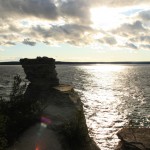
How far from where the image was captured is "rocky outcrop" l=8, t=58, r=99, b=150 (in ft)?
77.2

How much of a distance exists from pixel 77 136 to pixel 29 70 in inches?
484

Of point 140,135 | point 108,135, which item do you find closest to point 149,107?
point 108,135

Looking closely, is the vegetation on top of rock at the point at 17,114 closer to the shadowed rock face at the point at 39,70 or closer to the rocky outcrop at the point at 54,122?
the rocky outcrop at the point at 54,122

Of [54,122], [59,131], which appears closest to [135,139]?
[54,122]

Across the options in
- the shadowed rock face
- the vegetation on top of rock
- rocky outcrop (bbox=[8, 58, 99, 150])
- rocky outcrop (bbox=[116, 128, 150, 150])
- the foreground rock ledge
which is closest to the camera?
the foreground rock ledge

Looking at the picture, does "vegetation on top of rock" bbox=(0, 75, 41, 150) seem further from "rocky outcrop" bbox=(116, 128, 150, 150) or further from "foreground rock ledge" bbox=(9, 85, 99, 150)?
"rocky outcrop" bbox=(116, 128, 150, 150)

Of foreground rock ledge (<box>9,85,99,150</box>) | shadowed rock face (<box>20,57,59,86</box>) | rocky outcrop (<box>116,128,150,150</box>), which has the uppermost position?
shadowed rock face (<box>20,57,59,86</box>)

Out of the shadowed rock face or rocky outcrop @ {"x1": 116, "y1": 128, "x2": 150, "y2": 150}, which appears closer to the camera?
rocky outcrop @ {"x1": 116, "y1": 128, "x2": 150, "y2": 150}

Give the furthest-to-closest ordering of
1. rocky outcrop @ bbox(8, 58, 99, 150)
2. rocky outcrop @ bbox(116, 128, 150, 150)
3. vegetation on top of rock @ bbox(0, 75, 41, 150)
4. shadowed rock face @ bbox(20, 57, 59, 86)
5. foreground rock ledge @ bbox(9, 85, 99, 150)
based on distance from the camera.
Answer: shadowed rock face @ bbox(20, 57, 59, 86)
rocky outcrop @ bbox(116, 128, 150, 150)
vegetation on top of rock @ bbox(0, 75, 41, 150)
rocky outcrop @ bbox(8, 58, 99, 150)
foreground rock ledge @ bbox(9, 85, 99, 150)

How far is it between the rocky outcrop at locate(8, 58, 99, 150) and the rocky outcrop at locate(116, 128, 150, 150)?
194 inches

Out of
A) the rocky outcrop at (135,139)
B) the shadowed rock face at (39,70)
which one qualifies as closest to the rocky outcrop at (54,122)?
the shadowed rock face at (39,70)

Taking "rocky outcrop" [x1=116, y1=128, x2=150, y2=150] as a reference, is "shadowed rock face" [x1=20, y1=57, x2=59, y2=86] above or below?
above

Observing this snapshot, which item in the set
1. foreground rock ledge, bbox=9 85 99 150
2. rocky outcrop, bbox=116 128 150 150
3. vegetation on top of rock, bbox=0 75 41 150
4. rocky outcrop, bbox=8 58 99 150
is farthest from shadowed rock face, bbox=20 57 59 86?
rocky outcrop, bbox=116 128 150 150

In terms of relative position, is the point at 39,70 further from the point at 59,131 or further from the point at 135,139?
the point at 135,139
